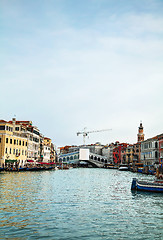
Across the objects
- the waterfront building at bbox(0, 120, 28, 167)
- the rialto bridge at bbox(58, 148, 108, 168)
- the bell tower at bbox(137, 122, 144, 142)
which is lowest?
the rialto bridge at bbox(58, 148, 108, 168)

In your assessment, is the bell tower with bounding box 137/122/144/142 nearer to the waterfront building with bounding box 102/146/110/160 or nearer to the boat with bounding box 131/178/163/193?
the waterfront building with bounding box 102/146/110/160

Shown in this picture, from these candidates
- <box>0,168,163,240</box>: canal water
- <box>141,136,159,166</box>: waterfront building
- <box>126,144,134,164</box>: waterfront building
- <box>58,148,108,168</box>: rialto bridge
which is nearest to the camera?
<box>0,168,163,240</box>: canal water

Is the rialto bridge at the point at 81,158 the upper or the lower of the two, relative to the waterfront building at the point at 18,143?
lower

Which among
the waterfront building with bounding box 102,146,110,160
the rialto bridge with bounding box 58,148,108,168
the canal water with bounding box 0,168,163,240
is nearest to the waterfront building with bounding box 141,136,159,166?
the rialto bridge with bounding box 58,148,108,168

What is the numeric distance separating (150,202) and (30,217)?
8.83m

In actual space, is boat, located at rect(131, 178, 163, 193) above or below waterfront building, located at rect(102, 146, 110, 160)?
below

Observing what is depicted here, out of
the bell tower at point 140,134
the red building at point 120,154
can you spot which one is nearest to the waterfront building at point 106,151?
the red building at point 120,154

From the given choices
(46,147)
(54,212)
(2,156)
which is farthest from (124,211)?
(46,147)

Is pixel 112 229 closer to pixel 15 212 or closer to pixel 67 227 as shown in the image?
pixel 67 227

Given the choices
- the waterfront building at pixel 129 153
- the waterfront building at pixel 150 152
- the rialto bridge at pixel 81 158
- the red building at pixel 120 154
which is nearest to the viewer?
the waterfront building at pixel 150 152

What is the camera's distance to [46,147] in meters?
79.8

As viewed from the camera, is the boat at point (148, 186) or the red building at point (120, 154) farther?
the red building at point (120, 154)

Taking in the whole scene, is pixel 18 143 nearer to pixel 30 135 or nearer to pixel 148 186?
pixel 30 135

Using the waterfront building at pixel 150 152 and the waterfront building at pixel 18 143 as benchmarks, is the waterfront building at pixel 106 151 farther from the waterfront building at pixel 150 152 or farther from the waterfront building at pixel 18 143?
the waterfront building at pixel 18 143
